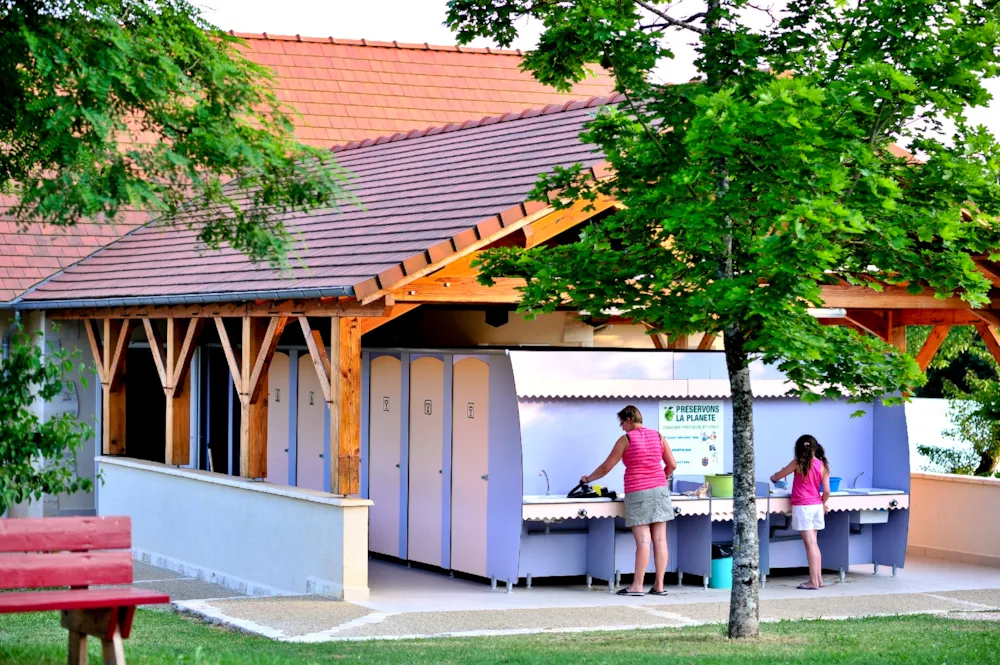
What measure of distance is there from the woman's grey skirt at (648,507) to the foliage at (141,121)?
519cm

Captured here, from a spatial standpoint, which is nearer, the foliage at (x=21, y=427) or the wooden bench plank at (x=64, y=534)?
the wooden bench plank at (x=64, y=534)

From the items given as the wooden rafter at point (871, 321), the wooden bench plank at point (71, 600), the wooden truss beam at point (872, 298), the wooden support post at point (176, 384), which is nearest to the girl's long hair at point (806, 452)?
the wooden truss beam at point (872, 298)

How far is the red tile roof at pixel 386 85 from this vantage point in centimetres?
2538

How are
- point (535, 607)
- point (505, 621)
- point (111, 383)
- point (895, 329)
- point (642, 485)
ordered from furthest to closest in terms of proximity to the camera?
1. point (111, 383)
2. point (895, 329)
3. point (642, 485)
4. point (535, 607)
5. point (505, 621)

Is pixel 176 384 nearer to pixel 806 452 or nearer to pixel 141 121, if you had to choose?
pixel 806 452

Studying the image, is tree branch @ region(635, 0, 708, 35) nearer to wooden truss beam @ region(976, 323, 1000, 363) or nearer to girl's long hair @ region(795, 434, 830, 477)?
girl's long hair @ region(795, 434, 830, 477)

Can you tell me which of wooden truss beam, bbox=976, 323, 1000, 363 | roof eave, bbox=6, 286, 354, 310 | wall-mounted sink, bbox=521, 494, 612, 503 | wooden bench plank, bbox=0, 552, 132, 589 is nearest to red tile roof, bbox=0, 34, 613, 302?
roof eave, bbox=6, 286, 354, 310

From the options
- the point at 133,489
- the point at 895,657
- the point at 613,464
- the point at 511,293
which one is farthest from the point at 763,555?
the point at 133,489

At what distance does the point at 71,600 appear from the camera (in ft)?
23.4

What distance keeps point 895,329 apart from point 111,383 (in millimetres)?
9465

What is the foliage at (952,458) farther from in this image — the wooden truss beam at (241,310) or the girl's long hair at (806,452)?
the wooden truss beam at (241,310)

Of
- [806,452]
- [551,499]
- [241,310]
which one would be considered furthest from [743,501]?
[241,310]

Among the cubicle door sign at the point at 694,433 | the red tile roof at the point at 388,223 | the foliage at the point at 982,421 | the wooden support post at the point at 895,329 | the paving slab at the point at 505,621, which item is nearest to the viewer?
the paving slab at the point at 505,621

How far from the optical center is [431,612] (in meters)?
12.4
